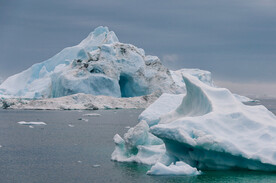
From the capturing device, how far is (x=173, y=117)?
15141 millimetres

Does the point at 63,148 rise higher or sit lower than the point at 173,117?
lower

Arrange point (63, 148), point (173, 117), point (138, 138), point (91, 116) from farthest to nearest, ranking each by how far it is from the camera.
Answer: point (91, 116), point (63, 148), point (173, 117), point (138, 138)

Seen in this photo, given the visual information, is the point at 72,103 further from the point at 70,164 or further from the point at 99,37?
the point at 70,164

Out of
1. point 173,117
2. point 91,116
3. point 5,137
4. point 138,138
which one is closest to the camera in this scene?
point 138,138

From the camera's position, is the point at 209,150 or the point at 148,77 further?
the point at 148,77

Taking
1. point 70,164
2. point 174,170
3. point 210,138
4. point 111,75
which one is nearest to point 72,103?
point 111,75

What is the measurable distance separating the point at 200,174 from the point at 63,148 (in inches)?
302

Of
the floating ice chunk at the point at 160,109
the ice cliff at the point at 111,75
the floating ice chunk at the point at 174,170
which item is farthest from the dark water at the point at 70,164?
the ice cliff at the point at 111,75

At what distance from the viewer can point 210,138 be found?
11914 millimetres

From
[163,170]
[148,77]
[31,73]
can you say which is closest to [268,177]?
[163,170]

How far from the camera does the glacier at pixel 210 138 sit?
39.2 ft

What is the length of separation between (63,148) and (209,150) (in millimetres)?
7912

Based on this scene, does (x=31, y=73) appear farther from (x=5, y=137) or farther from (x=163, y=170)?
(x=163, y=170)

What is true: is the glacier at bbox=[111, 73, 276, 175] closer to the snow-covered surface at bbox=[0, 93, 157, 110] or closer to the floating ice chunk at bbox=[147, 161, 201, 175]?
the floating ice chunk at bbox=[147, 161, 201, 175]
